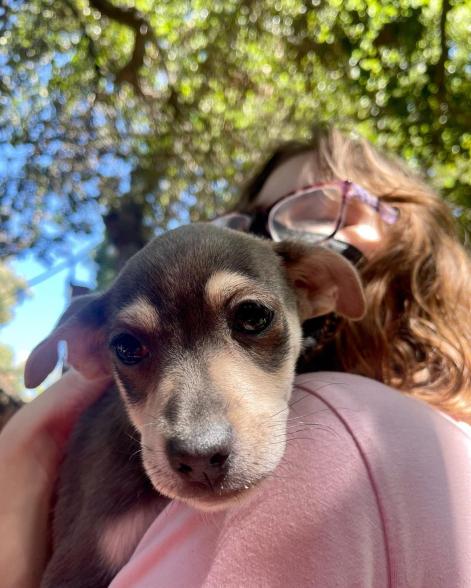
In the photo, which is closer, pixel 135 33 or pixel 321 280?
pixel 321 280

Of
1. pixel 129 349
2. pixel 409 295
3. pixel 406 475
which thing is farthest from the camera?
pixel 409 295

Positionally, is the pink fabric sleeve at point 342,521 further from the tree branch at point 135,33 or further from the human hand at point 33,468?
the tree branch at point 135,33

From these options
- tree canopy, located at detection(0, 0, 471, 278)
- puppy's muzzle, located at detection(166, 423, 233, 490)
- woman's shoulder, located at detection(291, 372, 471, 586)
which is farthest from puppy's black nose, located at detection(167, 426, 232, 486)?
tree canopy, located at detection(0, 0, 471, 278)

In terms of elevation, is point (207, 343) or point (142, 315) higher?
point (142, 315)

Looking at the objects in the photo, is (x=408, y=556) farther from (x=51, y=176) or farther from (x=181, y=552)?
(x=51, y=176)

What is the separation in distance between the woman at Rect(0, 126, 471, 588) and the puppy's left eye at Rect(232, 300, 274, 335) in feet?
0.96

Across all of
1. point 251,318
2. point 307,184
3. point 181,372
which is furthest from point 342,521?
point 307,184

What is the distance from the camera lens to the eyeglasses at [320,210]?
9.72ft

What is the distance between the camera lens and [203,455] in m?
1.52

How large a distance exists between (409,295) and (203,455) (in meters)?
1.79

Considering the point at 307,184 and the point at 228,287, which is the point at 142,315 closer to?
the point at 228,287

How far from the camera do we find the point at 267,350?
6.59 feet

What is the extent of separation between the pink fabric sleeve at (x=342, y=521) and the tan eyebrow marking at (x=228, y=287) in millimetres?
516

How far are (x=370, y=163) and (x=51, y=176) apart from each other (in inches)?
247
